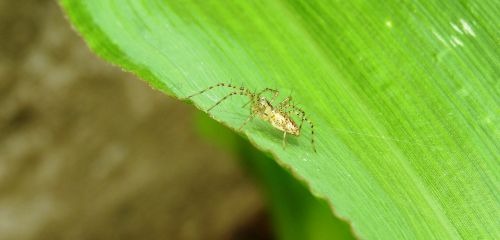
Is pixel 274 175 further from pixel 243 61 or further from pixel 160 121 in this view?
pixel 160 121

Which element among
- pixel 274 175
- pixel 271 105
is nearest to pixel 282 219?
pixel 274 175

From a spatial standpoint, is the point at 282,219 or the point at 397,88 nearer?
the point at 397,88

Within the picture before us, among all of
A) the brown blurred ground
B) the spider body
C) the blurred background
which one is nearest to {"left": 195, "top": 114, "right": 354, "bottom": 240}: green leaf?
the spider body

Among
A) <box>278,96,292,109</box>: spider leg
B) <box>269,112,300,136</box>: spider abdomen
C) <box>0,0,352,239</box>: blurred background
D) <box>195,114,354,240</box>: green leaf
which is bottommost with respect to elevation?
<box>195,114,354,240</box>: green leaf

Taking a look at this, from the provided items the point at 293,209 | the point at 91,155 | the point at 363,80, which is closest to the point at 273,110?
the point at 363,80

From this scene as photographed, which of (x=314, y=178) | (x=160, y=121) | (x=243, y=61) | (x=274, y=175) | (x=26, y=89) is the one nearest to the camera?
(x=314, y=178)

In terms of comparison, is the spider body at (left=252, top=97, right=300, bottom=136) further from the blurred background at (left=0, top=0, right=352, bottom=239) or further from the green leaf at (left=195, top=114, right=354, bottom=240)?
the blurred background at (left=0, top=0, right=352, bottom=239)

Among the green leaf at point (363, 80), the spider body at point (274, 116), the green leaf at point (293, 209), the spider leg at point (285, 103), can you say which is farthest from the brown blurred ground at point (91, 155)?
the spider leg at point (285, 103)
